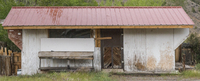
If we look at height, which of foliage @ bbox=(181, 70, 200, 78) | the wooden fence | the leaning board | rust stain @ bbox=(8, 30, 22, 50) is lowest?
foliage @ bbox=(181, 70, 200, 78)

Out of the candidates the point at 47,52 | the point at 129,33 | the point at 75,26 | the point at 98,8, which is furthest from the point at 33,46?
the point at 129,33

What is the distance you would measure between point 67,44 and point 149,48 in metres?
4.51

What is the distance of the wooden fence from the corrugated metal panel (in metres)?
1.94

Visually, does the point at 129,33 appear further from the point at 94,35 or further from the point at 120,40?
the point at 94,35

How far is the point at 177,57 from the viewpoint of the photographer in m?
12.0

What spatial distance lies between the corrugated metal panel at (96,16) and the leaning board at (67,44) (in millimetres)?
999

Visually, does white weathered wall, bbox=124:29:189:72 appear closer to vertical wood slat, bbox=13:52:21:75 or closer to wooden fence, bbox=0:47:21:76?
vertical wood slat, bbox=13:52:21:75

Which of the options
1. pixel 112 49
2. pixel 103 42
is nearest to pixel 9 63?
pixel 103 42

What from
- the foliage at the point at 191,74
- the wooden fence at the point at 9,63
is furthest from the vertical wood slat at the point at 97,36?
the foliage at the point at 191,74

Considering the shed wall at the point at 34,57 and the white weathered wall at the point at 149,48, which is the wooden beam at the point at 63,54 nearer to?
the shed wall at the point at 34,57

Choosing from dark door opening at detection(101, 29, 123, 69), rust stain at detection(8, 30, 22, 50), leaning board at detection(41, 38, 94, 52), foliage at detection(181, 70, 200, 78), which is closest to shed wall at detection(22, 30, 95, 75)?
rust stain at detection(8, 30, 22, 50)

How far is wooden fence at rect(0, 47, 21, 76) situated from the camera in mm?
10570

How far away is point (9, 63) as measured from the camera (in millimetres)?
10695

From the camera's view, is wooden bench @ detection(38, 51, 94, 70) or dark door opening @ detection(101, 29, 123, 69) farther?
dark door opening @ detection(101, 29, 123, 69)
